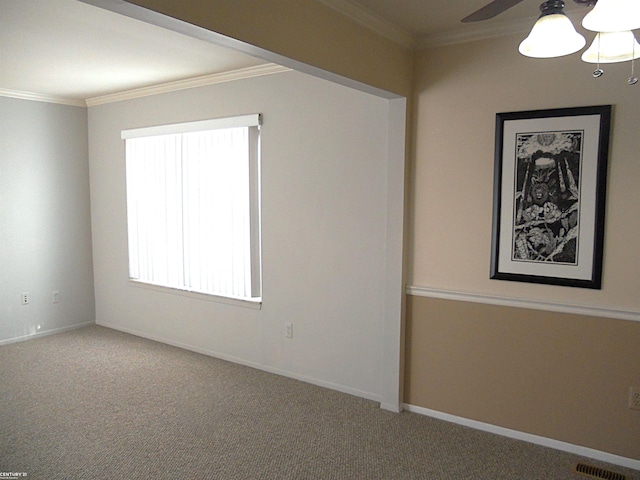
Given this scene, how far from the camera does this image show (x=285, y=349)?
4051mm

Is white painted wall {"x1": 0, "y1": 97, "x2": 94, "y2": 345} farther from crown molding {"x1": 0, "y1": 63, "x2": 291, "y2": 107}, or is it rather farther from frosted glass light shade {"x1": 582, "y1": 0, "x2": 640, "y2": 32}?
frosted glass light shade {"x1": 582, "y1": 0, "x2": 640, "y2": 32}

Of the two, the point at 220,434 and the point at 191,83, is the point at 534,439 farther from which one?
the point at 191,83

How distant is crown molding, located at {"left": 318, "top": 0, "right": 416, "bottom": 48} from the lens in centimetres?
251

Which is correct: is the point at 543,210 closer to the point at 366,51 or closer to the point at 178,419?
the point at 366,51

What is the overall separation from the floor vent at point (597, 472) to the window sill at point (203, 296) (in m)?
2.50

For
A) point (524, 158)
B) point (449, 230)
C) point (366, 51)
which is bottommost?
point (449, 230)

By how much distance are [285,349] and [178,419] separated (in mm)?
1047

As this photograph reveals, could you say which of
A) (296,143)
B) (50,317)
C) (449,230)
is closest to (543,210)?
(449,230)

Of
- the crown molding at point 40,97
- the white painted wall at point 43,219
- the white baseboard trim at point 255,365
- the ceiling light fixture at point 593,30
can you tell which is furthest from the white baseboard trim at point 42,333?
the ceiling light fixture at point 593,30

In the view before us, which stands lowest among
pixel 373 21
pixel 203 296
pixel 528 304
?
pixel 203 296

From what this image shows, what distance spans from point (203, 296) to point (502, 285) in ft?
8.71

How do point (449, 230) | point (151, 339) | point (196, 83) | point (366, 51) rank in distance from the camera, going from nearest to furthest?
point (366, 51) < point (449, 230) < point (196, 83) < point (151, 339)

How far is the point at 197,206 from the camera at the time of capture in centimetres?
452

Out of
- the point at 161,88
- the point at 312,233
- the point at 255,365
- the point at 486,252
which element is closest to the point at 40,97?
the point at 161,88
